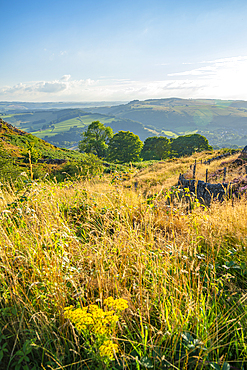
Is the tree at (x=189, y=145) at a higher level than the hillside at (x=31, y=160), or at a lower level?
higher

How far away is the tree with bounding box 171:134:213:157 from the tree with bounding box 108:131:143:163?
9.83m

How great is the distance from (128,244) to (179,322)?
969mm

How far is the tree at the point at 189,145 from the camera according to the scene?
4934 cm

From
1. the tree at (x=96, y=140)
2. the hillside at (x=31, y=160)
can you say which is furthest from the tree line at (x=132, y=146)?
the hillside at (x=31, y=160)

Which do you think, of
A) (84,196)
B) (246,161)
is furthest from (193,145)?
(84,196)

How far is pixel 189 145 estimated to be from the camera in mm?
51250

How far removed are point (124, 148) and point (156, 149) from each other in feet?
27.5

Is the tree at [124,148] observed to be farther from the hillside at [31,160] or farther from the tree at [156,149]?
the hillside at [31,160]

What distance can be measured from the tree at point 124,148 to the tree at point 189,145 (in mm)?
9826

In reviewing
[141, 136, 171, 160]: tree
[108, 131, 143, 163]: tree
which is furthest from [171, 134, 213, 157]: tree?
[108, 131, 143, 163]: tree

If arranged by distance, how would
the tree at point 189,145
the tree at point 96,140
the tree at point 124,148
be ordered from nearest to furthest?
the tree at point 124,148, the tree at point 189,145, the tree at point 96,140

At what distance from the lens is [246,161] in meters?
15.3

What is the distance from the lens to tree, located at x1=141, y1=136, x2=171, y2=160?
1964 inches

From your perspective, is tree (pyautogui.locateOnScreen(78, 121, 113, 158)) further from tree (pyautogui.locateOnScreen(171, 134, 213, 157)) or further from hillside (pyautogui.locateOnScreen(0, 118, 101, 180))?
tree (pyautogui.locateOnScreen(171, 134, 213, 157))
